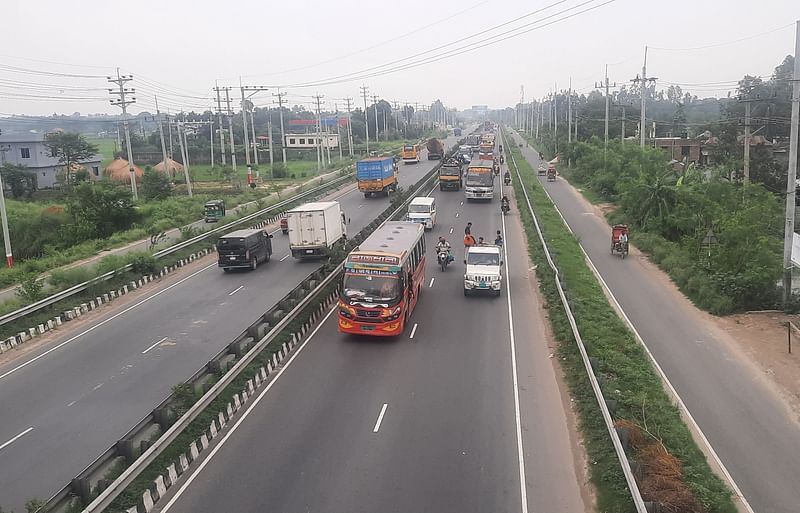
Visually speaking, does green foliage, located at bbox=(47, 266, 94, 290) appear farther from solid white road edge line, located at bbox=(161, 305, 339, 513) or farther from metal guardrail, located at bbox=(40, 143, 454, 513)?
solid white road edge line, located at bbox=(161, 305, 339, 513)

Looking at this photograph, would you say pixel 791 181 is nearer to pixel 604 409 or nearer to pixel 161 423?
pixel 604 409

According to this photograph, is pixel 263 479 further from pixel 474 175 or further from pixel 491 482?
pixel 474 175

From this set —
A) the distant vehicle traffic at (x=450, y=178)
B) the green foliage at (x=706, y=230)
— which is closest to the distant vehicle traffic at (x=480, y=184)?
the distant vehicle traffic at (x=450, y=178)

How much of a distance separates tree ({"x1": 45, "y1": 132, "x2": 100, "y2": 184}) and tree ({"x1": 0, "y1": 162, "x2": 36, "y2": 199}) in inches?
254

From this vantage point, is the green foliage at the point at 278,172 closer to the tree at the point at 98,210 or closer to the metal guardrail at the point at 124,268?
the metal guardrail at the point at 124,268

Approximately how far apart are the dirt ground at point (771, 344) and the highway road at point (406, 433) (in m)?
6.12

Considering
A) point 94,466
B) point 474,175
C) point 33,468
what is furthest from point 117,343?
point 474,175

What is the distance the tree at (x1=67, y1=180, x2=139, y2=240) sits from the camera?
41812 mm

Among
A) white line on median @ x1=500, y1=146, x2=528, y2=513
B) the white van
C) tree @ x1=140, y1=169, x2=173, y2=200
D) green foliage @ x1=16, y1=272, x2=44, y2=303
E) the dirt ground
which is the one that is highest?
tree @ x1=140, y1=169, x2=173, y2=200

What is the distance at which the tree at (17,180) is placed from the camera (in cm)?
6009

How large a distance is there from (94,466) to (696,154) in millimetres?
73304

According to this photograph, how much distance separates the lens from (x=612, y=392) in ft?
49.9

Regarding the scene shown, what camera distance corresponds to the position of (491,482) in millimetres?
11695

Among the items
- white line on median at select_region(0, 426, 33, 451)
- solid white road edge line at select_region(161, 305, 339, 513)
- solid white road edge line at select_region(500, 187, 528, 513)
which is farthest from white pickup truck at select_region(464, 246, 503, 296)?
white line on median at select_region(0, 426, 33, 451)
